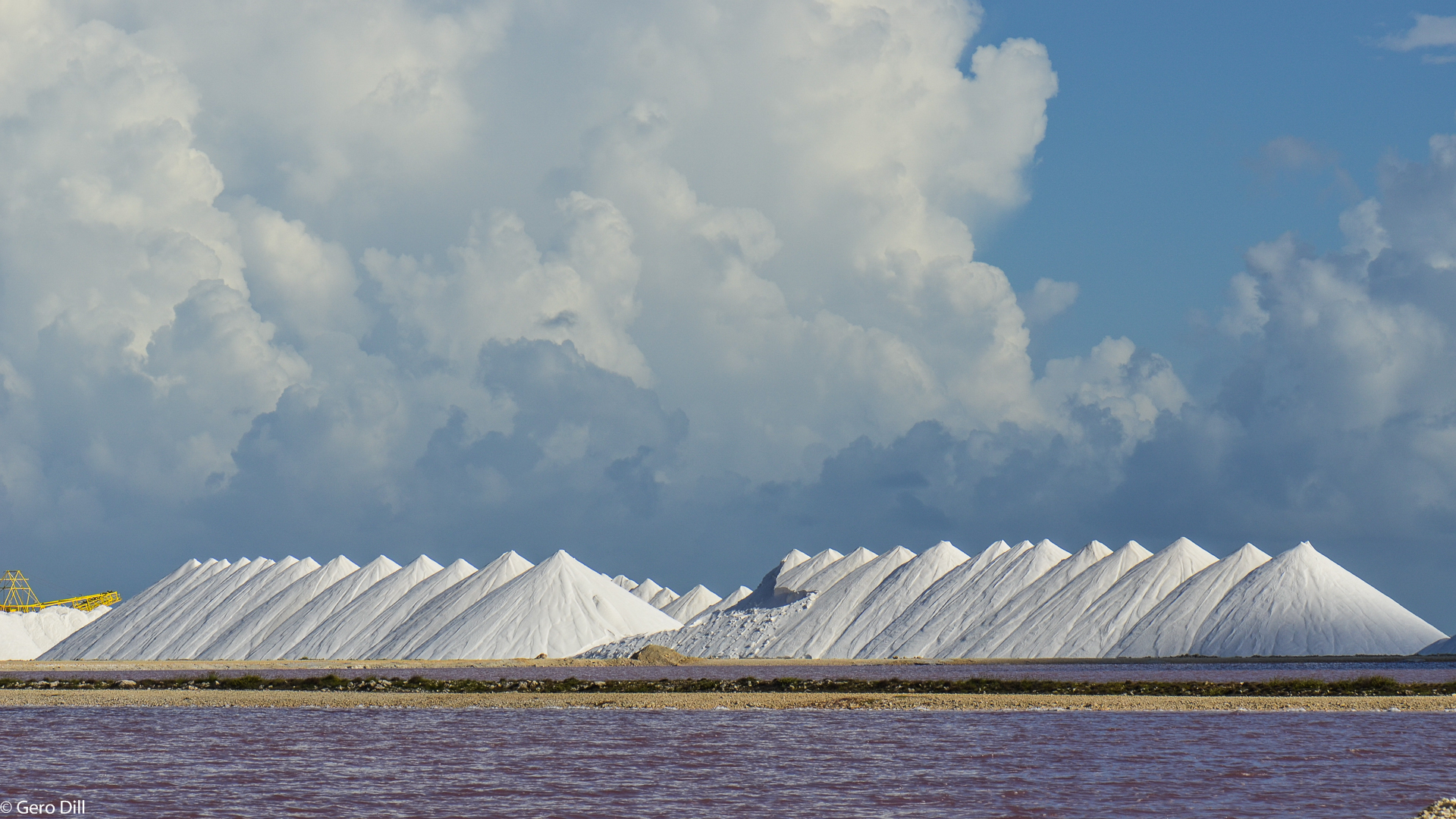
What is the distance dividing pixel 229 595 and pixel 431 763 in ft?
273

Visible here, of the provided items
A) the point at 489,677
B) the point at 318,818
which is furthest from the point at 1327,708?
the point at 489,677

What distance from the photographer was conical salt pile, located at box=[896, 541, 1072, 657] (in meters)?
76.9

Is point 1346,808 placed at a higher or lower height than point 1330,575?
lower

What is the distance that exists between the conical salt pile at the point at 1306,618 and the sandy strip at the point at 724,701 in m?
Answer: 35.3

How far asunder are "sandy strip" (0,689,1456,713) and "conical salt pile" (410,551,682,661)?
33.0 metres

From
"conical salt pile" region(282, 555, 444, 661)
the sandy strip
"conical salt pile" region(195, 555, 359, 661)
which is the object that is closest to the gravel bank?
the sandy strip

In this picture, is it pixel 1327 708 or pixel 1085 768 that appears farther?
pixel 1327 708

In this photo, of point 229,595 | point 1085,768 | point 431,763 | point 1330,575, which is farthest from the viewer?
point 229,595

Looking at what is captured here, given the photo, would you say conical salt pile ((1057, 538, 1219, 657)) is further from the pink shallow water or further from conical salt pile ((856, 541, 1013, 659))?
the pink shallow water

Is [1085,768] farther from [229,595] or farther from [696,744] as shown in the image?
[229,595]

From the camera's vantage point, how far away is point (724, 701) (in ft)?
120

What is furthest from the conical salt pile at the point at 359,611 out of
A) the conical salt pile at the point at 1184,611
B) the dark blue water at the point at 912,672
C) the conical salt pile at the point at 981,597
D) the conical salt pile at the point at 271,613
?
the conical salt pile at the point at 1184,611

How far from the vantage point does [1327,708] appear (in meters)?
33.1

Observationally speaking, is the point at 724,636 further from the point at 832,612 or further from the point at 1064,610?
the point at 1064,610
